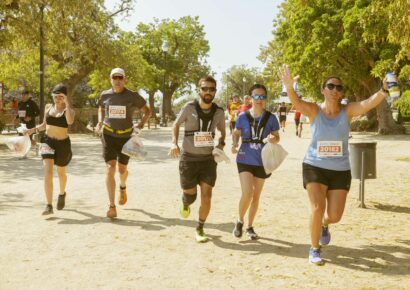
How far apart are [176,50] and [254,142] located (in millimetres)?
59477

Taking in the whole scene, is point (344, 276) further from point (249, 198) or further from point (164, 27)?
point (164, 27)

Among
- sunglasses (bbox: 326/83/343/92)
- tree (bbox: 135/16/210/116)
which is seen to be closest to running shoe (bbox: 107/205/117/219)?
sunglasses (bbox: 326/83/343/92)

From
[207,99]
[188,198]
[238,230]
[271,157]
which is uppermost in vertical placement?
[207,99]

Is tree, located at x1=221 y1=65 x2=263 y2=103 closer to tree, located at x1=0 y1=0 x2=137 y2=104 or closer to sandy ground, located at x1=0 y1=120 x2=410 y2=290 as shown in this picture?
tree, located at x1=0 y1=0 x2=137 y2=104

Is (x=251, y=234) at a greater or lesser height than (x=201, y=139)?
lesser

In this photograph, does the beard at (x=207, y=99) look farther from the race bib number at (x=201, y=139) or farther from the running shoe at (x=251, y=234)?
the running shoe at (x=251, y=234)

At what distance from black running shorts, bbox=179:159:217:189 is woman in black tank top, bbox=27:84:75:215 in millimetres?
2241

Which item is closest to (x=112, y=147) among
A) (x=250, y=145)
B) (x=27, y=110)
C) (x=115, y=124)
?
(x=115, y=124)

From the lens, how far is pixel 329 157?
4934mm

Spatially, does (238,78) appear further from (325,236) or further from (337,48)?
(325,236)

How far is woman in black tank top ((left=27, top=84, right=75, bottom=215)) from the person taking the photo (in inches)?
281

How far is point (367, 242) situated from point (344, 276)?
1.39m

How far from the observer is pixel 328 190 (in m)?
5.00

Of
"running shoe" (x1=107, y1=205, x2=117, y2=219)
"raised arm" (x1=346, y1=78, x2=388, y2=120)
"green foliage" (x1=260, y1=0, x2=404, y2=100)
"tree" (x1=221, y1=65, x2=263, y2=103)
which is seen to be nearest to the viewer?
"raised arm" (x1=346, y1=78, x2=388, y2=120)
